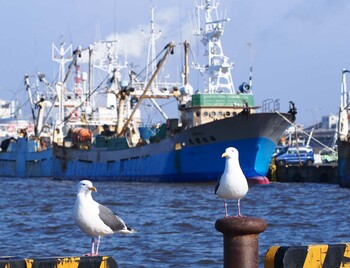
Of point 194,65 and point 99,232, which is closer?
point 99,232

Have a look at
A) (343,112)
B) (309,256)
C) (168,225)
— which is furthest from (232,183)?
(343,112)

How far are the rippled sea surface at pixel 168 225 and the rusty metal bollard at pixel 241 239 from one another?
874cm

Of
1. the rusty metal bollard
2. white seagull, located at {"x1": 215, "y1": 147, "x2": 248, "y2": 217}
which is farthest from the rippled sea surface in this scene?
the rusty metal bollard

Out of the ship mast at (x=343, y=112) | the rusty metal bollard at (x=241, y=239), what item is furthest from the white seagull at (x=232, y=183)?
the ship mast at (x=343, y=112)

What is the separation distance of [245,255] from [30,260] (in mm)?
3447

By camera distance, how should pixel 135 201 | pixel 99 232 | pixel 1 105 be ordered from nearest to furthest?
pixel 99 232, pixel 135 201, pixel 1 105

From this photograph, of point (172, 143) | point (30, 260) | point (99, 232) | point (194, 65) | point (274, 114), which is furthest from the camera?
point (194, 65)

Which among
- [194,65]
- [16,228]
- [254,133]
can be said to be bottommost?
[16,228]

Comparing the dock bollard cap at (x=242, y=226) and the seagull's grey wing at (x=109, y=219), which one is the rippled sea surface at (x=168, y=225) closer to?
the seagull's grey wing at (x=109, y=219)

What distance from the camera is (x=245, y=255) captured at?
14188 millimetres

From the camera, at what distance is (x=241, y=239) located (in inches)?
557

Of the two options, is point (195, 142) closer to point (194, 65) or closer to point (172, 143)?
point (172, 143)

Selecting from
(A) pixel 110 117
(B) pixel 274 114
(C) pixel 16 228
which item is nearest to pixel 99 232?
(C) pixel 16 228

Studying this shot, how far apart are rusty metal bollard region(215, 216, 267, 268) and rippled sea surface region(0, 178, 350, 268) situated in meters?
8.74
